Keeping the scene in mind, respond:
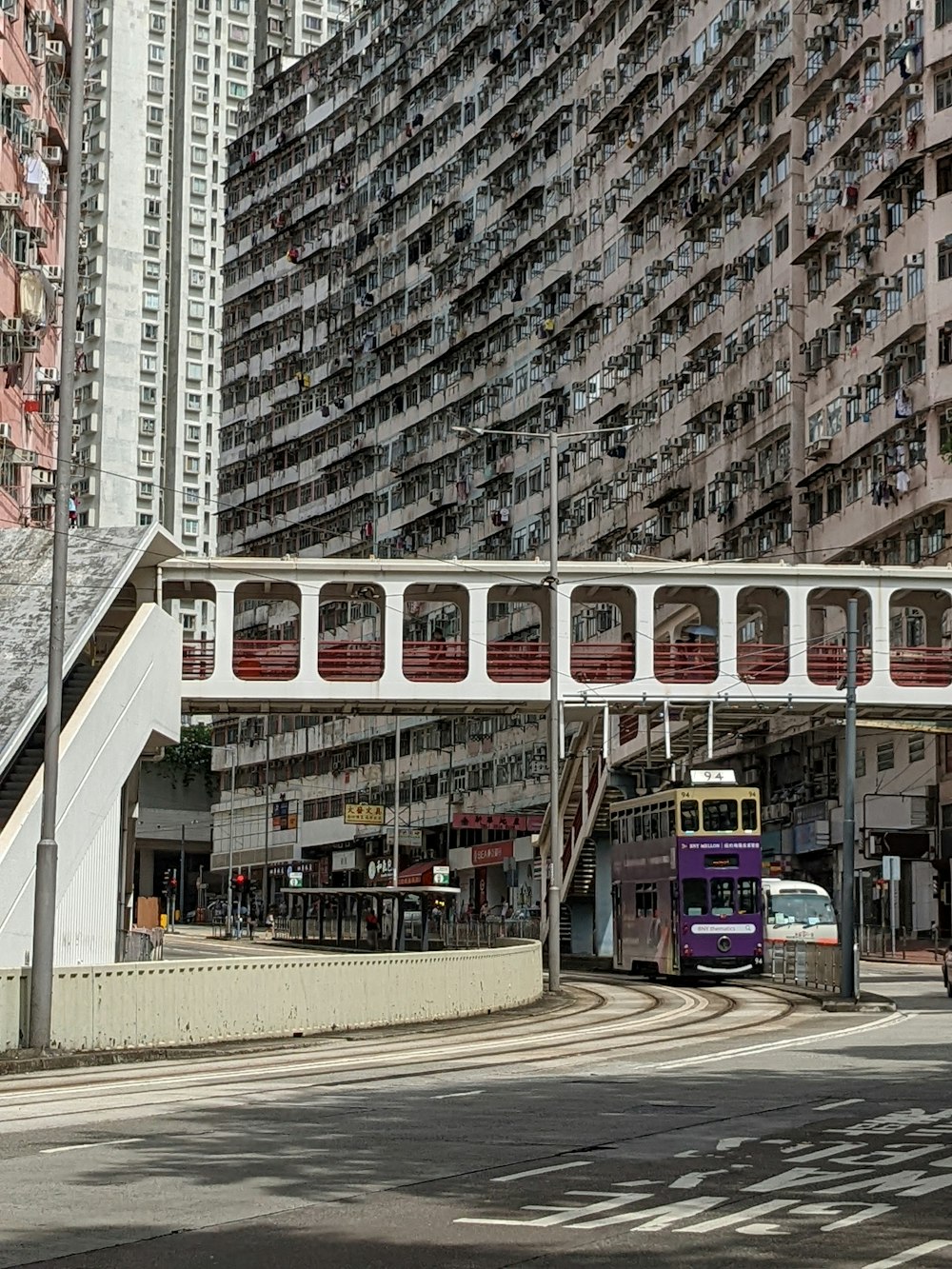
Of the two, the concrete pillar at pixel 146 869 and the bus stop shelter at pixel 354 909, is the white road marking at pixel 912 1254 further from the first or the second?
the concrete pillar at pixel 146 869

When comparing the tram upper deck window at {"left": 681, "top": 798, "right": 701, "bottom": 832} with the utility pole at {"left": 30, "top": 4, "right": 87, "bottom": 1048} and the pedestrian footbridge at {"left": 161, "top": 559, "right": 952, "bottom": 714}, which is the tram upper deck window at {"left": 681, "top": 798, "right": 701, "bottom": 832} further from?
the utility pole at {"left": 30, "top": 4, "right": 87, "bottom": 1048}

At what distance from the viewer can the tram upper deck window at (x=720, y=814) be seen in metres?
37.7

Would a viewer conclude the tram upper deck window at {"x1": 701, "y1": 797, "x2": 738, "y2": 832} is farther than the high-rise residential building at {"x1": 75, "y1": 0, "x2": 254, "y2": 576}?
No

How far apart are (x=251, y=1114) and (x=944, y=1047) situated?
388 inches

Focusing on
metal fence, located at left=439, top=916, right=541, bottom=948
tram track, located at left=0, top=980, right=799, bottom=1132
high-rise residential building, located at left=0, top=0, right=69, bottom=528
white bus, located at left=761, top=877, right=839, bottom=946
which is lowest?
tram track, located at left=0, top=980, right=799, bottom=1132

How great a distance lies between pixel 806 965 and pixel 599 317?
43111 millimetres

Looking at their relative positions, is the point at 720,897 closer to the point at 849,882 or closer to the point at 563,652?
the point at 849,882

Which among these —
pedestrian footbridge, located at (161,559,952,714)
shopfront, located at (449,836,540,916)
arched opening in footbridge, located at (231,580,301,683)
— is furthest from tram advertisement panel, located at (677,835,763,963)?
shopfront, located at (449,836,540,916)

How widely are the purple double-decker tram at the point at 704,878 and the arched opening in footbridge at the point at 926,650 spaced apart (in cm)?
926

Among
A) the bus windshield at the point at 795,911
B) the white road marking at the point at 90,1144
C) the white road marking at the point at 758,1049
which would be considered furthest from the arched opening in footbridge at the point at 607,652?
the white road marking at the point at 90,1144

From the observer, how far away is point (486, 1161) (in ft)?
38.3

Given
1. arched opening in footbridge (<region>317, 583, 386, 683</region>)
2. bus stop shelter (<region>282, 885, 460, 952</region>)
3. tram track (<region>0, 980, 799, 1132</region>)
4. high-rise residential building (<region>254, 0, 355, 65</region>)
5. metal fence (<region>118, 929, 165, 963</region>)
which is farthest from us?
high-rise residential building (<region>254, 0, 355, 65</region>)

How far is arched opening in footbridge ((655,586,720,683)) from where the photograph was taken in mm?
46750

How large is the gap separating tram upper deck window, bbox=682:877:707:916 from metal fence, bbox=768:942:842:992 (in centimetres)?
187
